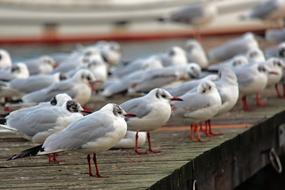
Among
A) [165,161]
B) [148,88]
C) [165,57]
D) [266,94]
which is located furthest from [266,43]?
[165,161]

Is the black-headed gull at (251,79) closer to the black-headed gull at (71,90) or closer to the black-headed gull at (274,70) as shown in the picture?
the black-headed gull at (274,70)

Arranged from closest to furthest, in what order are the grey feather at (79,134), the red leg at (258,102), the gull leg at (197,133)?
the grey feather at (79,134) → the gull leg at (197,133) → the red leg at (258,102)

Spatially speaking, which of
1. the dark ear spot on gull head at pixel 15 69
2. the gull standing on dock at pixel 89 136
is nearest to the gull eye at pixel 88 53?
the dark ear spot on gull head at pixel 15 69

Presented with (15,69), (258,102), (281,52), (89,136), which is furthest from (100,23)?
(89,136)

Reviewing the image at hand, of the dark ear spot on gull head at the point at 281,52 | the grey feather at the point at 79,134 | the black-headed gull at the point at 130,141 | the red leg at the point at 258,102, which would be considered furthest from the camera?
the dark ear spot on gull head at the point at 281,52

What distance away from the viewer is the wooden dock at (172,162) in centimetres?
848

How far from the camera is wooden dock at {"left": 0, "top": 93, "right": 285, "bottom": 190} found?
848 cm

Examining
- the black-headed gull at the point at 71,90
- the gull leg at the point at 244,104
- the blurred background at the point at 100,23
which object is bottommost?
the gull leg at the point at 244,104

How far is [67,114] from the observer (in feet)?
31.9

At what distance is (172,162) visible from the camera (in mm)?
9250

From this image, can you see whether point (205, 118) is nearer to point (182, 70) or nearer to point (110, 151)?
point (110, 151)

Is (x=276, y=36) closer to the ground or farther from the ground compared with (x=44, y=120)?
farther from the ground

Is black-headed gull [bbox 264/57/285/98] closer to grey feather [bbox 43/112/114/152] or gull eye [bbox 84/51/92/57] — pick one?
gull eye [bbox 84/51/92/57]

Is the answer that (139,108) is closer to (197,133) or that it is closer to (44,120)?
(44,120)
